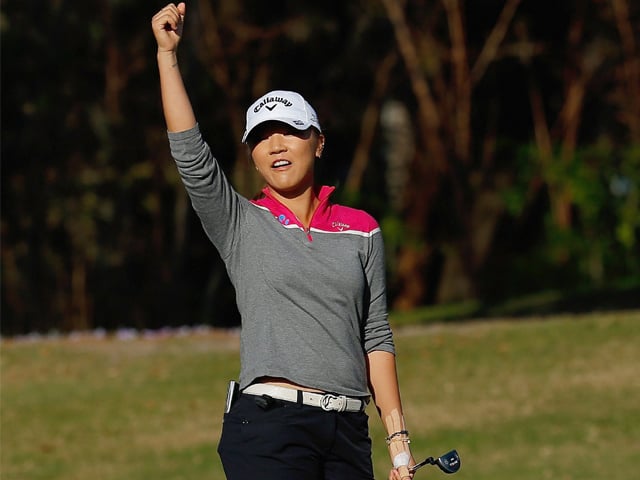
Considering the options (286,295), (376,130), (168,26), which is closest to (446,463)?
(286,295)

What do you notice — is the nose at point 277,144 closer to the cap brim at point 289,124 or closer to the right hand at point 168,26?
the cap brim at point 289,124

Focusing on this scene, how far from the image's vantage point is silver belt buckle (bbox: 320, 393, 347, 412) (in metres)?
4.58

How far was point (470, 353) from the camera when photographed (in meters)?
16.5

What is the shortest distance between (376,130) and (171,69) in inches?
949

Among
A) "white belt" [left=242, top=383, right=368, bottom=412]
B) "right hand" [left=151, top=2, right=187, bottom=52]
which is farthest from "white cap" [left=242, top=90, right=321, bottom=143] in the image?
"white belt" [left=242, top=383, right=368, bottom=412]

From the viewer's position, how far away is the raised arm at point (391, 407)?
4.75m

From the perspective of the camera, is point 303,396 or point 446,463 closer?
point 303,396

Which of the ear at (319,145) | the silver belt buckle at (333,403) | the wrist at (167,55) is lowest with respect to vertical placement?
the silver belt buckle at (333,403)

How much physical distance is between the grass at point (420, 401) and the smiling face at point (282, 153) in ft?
22.4

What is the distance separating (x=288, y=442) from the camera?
178 inches

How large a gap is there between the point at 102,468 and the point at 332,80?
53.3 feet

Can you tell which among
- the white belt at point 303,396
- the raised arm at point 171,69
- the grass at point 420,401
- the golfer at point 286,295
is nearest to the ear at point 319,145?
the golfer at point 286,295

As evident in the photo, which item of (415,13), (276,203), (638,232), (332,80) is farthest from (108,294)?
(276,203)

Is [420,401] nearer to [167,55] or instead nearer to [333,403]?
[333,403]
